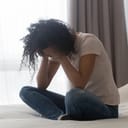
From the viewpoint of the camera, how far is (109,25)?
3037mm

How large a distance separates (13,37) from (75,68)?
141 cm

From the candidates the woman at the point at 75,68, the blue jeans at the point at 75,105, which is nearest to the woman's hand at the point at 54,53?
the woman at the point at 75,68

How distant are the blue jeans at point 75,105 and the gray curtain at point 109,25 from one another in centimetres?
134

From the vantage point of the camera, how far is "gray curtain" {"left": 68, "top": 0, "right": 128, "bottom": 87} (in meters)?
2.95

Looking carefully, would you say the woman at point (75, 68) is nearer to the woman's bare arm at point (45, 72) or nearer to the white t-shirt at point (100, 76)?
the white t-shirt at point (100, 76)

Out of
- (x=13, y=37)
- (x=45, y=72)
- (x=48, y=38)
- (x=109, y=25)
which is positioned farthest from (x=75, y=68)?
(x=109, y=25)

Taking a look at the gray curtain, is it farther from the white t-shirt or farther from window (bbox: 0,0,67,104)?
the white t-shirt

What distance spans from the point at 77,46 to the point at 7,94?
1.45 metres

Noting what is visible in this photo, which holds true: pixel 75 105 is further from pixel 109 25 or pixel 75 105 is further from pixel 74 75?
pixel 109 25

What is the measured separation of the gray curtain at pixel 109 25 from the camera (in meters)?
2.95

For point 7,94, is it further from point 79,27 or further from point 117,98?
point 117,98

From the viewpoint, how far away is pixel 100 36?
3031 mm

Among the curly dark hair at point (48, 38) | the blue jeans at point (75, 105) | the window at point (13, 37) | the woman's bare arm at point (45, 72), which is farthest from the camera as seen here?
the window at point (13, 37)

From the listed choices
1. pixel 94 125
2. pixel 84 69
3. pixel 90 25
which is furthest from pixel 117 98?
pixel 90 25
